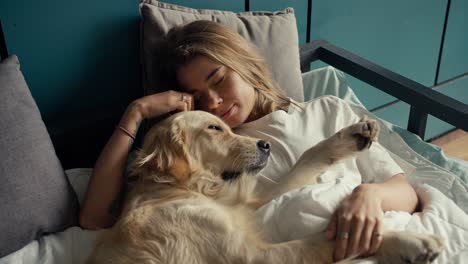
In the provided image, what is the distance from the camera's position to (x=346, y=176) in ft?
4.57

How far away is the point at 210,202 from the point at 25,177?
1.60ft

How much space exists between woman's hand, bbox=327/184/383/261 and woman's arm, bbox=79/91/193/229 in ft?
1.92

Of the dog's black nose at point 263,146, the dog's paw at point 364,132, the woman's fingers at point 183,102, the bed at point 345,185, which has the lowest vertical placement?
the bed at point 345,185

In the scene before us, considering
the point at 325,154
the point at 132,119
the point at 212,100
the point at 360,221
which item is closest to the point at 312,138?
the point at 325,154

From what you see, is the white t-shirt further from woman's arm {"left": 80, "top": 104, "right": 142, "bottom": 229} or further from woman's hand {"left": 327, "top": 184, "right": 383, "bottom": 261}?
woman's arm {"left": 80, "top": 104, "right": 142, "bottom": 229}

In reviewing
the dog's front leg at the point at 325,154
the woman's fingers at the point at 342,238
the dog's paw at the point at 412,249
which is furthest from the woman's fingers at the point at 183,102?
the dog's paw at the point at 412,249

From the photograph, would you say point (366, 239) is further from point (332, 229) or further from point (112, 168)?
point (112, 168)

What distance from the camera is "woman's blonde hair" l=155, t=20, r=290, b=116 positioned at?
151 cm

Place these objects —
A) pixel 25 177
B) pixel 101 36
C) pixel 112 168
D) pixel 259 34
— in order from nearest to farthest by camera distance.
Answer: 1. pixel 25 177
2. pixel 112 168
3. pixel 101 36
4. pixel 259 34

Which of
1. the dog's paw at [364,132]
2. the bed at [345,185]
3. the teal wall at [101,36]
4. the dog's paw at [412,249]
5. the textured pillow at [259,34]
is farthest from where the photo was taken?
the textured pillow at [259,34]

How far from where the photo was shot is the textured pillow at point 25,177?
122cm

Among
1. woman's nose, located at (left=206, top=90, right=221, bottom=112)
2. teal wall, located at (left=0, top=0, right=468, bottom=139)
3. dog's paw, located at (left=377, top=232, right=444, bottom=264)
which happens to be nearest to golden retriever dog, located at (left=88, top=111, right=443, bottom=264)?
dog's paw, located at (left=377, top=232, right=444, bottom=264)

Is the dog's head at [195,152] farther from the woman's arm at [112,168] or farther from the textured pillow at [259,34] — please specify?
the textured pillow at [259,34]

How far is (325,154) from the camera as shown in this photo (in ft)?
4.46
